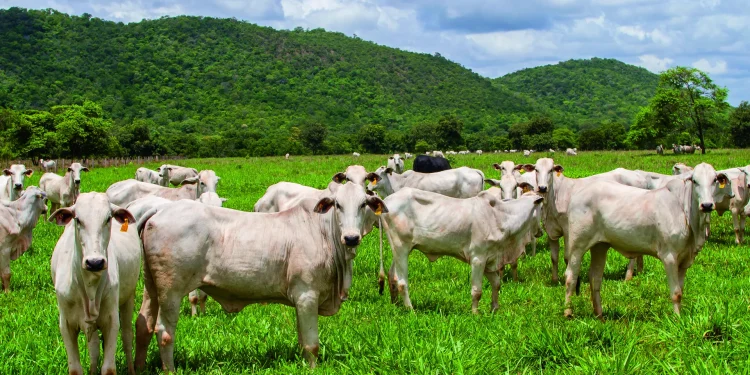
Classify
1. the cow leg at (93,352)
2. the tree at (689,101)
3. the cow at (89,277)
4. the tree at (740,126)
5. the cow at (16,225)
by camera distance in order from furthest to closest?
the tree at (740,126) → the tree at (689,101) → the cow at (16,225) → the cow leg at (93,352) → the cow at (89,277)

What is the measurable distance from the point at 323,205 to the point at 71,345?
2633 mm

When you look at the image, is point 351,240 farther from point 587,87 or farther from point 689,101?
point 587,87

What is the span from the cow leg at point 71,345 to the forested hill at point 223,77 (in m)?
102

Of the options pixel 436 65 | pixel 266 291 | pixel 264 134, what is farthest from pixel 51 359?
pixel 436 65

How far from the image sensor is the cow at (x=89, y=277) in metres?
5.27

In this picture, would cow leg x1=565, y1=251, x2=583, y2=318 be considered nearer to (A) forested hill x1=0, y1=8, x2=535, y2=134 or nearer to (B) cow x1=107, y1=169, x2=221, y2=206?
(B) cow x1=107, y1=169, x2=221, y2=206

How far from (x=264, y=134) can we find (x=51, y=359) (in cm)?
10404

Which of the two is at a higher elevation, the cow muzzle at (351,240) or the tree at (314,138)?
the cow muzzle at (351,240)

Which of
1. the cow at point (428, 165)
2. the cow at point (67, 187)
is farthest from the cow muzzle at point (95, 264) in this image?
the cow at point (67, 187)

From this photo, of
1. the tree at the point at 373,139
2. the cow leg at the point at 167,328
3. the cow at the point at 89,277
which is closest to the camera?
the cow at the point at 89,277

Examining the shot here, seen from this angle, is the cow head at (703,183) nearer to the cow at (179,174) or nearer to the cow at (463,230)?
the cow at (463,230)

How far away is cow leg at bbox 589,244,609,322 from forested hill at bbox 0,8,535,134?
101781 mm

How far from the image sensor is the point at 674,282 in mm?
8344

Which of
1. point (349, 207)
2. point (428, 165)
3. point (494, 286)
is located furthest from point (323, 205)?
point (428, 165)
